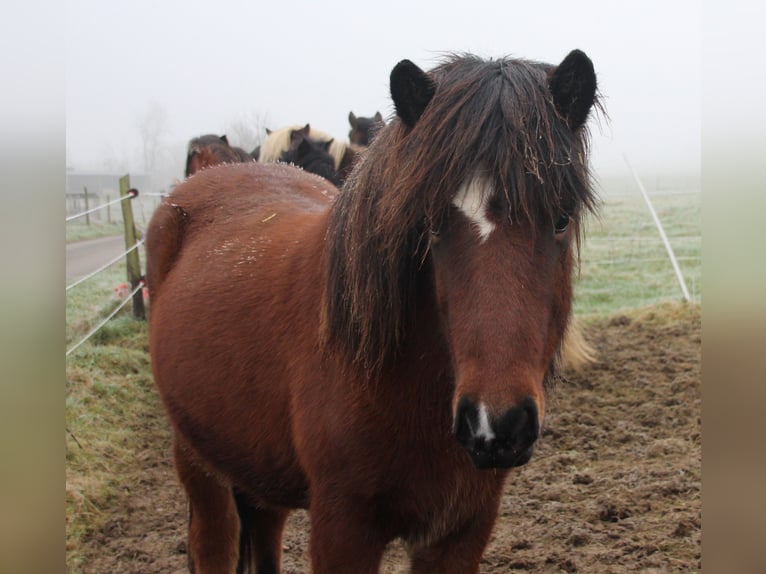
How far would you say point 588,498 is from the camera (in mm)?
4676

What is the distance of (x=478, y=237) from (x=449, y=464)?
0.74 m

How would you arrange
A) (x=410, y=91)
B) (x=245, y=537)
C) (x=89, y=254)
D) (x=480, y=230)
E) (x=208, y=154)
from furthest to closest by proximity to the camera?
1. (x=89, y=254)
2. (x=208, y=154)
3. (x=245, y=537)
4. (x=410, y=91)
5. (x=480, y=230)

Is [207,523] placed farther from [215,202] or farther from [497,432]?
[497,432]

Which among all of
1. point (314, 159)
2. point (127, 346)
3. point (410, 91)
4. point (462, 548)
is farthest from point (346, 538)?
point (127, 346)

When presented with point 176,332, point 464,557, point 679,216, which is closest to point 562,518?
point 464,557

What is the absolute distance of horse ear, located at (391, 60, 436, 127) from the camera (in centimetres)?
194

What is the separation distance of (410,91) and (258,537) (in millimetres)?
2483

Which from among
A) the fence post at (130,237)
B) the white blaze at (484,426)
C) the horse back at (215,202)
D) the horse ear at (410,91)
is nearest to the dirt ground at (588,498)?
the horse back at (215,202)

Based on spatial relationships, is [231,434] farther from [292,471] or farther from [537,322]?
[537,322]

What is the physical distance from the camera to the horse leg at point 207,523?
138 inches

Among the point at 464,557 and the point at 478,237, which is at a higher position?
the point at 478,237

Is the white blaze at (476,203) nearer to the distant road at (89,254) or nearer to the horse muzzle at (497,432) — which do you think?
the horse muzzle at (497,432)

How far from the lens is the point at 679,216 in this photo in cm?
1241

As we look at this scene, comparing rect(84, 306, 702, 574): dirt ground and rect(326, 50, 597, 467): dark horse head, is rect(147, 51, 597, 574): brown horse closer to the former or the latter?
rect(326, 50, 597, 467): dark horse head
